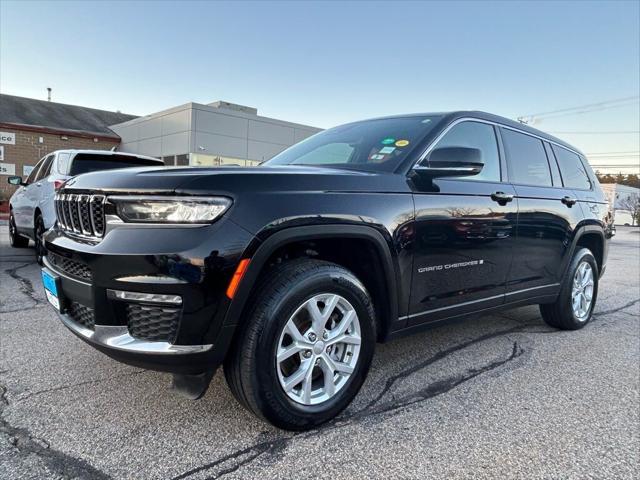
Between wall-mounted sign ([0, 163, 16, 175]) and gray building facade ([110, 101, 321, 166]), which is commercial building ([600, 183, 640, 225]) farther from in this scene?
wall-mounted sign ([0, 163, 16, 175])

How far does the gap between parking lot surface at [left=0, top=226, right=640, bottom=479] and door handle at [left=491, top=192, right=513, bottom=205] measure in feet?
3.91

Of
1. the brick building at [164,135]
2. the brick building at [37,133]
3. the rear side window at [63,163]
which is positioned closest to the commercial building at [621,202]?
the brick building at [164,135]

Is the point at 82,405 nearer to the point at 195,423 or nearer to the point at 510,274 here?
the point at 195,423

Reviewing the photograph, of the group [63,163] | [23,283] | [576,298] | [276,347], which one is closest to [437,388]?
[276,347]

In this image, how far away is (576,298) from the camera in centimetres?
470

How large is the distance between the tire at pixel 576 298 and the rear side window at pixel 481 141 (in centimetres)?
151

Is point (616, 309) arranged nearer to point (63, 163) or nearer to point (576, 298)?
point (576, 298)

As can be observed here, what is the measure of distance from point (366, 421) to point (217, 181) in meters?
1.47

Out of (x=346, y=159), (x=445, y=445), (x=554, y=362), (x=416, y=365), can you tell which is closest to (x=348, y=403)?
(x=445, y=445)

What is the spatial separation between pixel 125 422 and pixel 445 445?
1.60 meters

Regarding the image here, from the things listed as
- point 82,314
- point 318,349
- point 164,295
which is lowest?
point 318,349

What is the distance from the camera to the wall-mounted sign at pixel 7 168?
23297 millimetres

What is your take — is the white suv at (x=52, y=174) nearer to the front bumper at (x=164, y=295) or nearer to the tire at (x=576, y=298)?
the front bumper at (x=164, y=295)

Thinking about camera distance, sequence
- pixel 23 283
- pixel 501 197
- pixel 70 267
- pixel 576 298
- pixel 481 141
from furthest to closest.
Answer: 1. pixel 23 283
2. pixel 576 298
3. pixel 481 141
4. pixel 501 197
5. pixel 70 267
